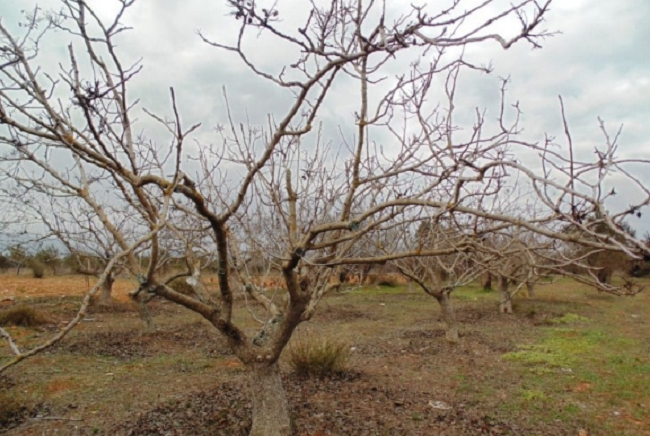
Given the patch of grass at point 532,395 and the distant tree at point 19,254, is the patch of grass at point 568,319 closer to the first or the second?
the patch of grass at point 532,395

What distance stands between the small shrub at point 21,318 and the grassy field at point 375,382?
37 centimetres

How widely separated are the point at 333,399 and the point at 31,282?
20528mm

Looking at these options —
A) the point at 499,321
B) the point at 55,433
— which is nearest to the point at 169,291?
the point at 55,433

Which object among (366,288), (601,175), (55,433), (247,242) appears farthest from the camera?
(366,288)

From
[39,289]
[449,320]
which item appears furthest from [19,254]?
[449,320]

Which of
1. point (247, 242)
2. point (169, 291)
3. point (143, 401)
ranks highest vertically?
point (247, 242)

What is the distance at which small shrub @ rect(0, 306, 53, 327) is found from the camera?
376 inches

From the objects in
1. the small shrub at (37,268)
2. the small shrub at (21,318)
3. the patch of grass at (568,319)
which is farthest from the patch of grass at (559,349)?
Result: the small shrub at (37,268)

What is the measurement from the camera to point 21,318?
967 centimetres

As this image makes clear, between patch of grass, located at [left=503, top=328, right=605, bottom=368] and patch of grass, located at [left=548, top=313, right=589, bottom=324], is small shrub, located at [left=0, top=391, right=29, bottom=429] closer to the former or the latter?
patch of grass, located at [left=503, top=328, right=605, bottom=368]

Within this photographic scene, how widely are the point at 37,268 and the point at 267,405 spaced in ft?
73.5

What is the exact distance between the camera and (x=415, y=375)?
19.8ft

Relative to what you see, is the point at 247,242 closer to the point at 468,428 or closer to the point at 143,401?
the point at 143,401

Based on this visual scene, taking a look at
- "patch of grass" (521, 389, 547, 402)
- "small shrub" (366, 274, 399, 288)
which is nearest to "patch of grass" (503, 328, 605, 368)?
"patch of grass" (521, 389, 547, 402)
